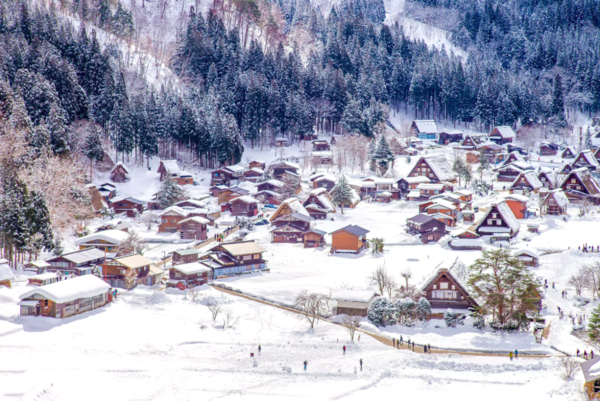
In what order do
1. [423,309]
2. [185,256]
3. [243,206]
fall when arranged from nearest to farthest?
1. [423,309]
2. [185,256]
3. [243,206]

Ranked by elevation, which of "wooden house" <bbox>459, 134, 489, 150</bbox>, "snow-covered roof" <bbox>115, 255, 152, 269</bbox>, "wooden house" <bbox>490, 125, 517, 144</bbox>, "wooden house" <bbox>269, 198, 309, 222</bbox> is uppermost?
"wooden house" <bbox>490, 125, 517, 144</bbox>

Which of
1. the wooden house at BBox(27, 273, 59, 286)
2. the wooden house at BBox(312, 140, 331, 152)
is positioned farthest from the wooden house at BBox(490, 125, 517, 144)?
the wooden house at BBox(27, 273, 59, 286)

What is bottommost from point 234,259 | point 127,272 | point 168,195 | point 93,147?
point 127,272

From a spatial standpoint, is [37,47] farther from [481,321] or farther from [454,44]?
[454,44]

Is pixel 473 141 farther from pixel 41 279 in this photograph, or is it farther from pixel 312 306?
pixel 41 279

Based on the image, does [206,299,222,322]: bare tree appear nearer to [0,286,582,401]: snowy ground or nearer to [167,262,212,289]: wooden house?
[0,286,582,401]: snowy ground

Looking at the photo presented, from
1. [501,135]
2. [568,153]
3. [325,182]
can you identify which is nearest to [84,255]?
[325,182]
